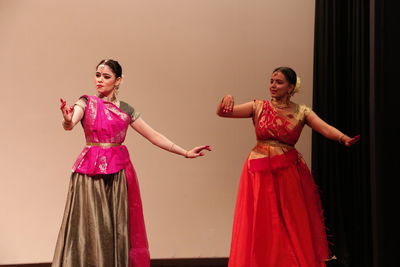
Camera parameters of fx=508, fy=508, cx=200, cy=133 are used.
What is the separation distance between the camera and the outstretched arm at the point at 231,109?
2627mm

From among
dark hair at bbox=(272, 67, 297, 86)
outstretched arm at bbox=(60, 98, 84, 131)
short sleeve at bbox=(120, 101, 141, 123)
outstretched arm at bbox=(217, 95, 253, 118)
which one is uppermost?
dark hair at bbox=(272, 67, 297, 86)

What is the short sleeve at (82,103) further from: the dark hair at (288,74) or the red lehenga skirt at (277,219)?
the dark hair at (288,74)

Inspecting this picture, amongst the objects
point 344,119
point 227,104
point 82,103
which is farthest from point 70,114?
point 344,119

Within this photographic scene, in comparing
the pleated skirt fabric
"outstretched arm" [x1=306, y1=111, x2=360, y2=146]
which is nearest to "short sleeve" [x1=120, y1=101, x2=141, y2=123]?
the pleated skirt fabric

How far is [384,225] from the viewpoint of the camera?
87.7 inches

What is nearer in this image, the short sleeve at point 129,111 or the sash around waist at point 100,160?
the sash around waist at point 100,160

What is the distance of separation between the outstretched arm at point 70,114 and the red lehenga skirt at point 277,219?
954 mm

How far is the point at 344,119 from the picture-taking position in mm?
3139

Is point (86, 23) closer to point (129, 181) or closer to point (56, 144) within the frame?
point (56, 144)

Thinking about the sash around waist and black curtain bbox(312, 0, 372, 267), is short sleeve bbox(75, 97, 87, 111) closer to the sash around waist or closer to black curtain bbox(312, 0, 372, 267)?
the sash around waist

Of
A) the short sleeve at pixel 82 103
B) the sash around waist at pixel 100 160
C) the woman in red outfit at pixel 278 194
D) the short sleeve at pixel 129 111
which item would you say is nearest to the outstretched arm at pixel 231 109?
the woman in red outfit at pixel 278 194

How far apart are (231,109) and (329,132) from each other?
21.0 inches

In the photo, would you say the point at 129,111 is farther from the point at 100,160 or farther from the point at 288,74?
the point at 288,74

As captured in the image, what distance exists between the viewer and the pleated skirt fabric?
2398mm
